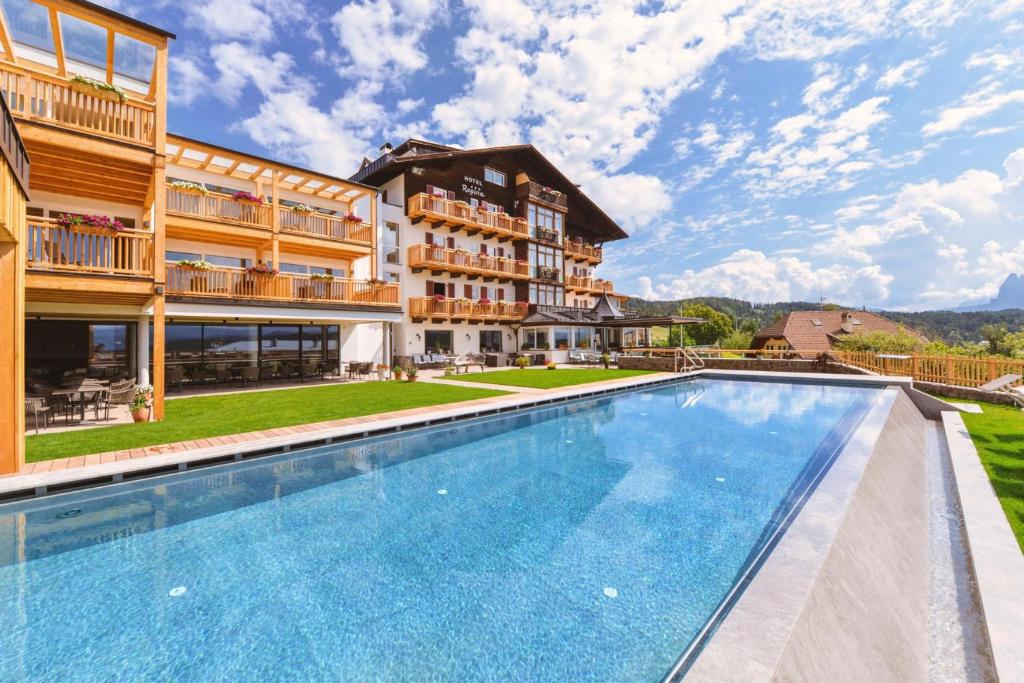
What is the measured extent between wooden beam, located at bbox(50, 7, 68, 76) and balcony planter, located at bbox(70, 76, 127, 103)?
51.7 inches

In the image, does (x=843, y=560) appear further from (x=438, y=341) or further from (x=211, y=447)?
(x=438, y=341)

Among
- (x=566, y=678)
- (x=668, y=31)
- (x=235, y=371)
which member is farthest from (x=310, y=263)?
→ (x=566, y=678)

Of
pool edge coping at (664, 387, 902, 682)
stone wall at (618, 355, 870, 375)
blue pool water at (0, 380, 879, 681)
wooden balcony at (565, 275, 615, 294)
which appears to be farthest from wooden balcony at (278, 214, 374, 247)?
wooden balcony at (565, 275, 615, 294)

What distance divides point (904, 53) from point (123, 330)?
2767 cm

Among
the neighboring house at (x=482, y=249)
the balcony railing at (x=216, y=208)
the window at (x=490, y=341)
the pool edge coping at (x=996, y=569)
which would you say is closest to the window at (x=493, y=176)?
the neighboring house at (x=482, y=249)

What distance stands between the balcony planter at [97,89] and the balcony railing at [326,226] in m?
5.05

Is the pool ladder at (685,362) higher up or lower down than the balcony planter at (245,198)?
lower down

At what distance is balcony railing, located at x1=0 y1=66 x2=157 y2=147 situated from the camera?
28.0 ft

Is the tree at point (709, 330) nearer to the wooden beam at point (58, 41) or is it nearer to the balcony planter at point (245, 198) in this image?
the balcony planter at point (245, 198)

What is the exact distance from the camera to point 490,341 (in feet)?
85.9

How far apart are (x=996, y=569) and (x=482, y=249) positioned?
2421 centimetres

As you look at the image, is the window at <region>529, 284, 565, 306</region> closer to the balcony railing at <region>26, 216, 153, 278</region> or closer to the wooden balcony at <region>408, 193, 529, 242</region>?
the wooden balcony at <region>408, 193, 529, 242</region>

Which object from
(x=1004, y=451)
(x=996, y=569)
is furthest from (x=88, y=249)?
(x=1004, y=451)

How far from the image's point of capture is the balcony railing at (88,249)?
8.71 meters
